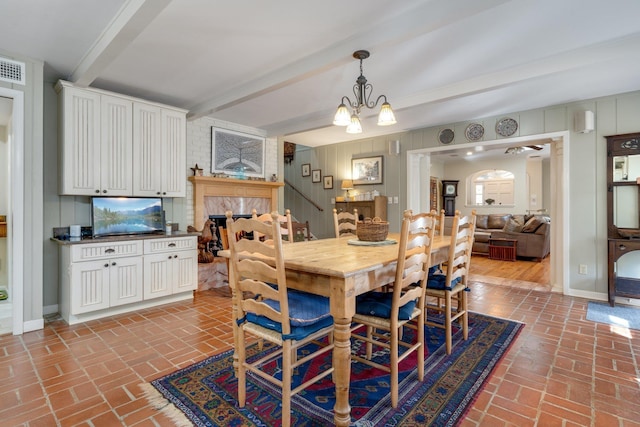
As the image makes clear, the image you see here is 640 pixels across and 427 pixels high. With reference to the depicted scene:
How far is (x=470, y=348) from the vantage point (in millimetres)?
2496

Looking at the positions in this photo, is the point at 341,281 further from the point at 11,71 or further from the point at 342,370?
the point at 11,71

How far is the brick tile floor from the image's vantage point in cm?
171

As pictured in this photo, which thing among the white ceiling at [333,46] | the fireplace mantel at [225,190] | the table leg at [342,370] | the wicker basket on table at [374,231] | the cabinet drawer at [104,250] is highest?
the white ceiling at [333,46]

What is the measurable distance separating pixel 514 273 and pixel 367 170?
304 cm

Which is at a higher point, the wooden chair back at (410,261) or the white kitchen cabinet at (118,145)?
the white kitchen cabinet at (118,145)

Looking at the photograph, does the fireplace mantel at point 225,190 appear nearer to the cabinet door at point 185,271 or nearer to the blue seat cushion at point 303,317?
the cabinet door at point 185,271

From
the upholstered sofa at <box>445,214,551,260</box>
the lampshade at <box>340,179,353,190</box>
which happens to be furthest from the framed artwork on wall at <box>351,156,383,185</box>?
the upholstered sofa at <box>445,214,551,260</box>

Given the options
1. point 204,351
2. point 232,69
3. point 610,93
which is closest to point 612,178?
point 610,93

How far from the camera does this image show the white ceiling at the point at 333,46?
7.05 feet

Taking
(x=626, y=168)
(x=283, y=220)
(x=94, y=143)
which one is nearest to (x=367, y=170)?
(x=626, y=168)

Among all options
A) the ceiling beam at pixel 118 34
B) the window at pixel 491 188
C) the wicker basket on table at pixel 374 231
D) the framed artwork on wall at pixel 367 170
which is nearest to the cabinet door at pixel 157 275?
the ceiling beam at pixel 118 34

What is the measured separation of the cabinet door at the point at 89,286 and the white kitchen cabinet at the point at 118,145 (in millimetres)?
754

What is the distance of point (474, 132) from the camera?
4.76 m

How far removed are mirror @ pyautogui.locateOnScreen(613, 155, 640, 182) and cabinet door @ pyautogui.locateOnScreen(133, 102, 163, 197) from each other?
530 cm
